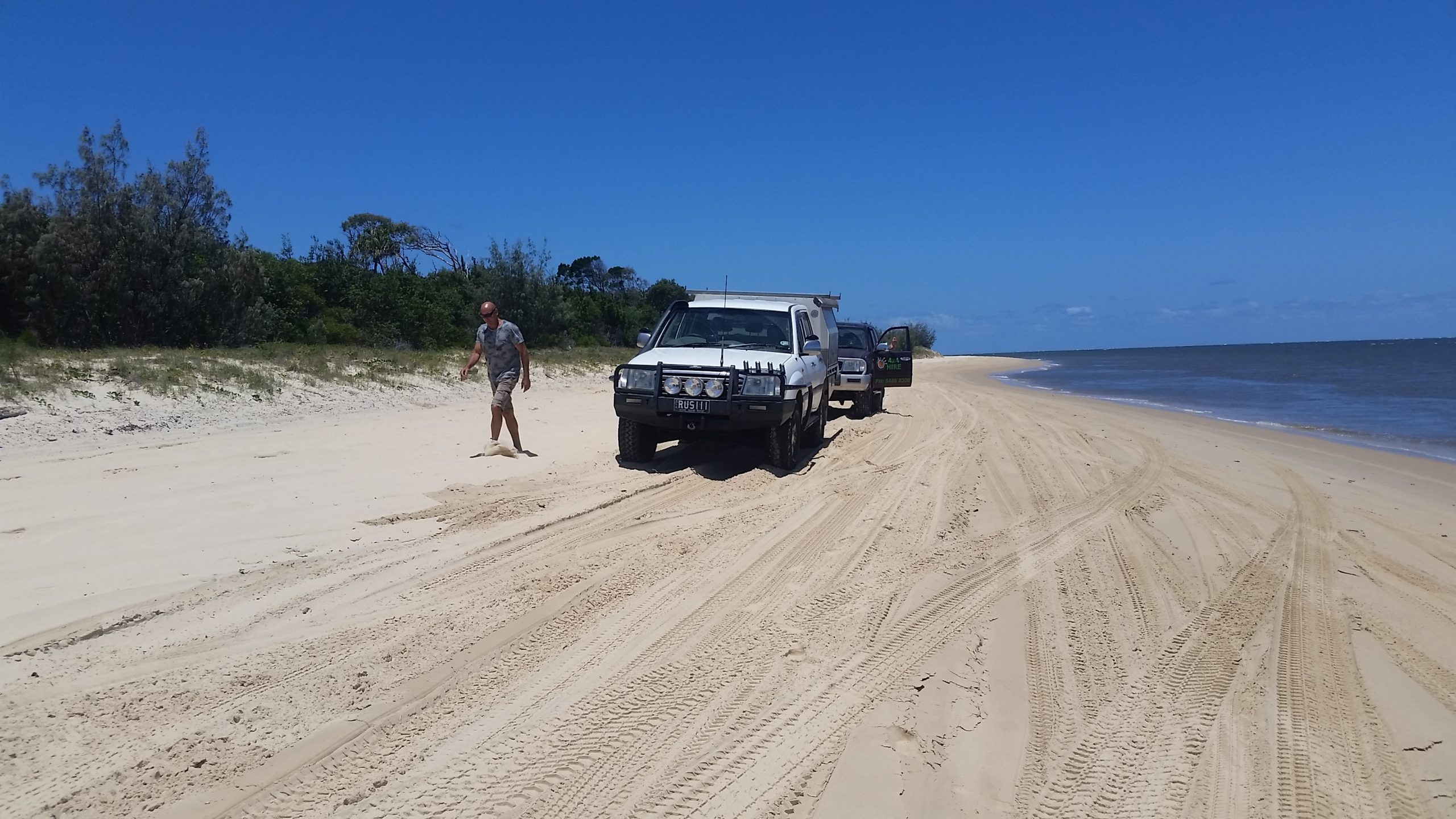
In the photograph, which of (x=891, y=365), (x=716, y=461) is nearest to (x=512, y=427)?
(x=716, y=461)

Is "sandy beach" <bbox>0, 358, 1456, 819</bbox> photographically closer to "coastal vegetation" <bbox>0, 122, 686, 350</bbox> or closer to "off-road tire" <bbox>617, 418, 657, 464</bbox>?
"off-road tire" <bbox>617, 418, 657, 464</bbox>

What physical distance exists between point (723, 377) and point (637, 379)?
0.95m

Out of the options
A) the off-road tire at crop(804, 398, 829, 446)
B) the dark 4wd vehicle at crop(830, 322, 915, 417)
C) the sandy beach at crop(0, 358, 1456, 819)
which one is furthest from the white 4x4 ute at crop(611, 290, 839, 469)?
the dark 4wd vehicle at crop(830, 322, 915, 417)

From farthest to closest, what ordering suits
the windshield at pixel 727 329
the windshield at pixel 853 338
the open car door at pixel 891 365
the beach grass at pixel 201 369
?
1. the open car door at pixel 891 365
2. the windshield at pixel 853 338
3. the beach grass at pixel 201 369
4. the windshield at pixel 727 329

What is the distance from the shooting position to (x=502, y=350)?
10133 mm

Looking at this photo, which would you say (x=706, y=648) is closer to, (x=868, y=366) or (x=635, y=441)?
(x=635, y=441)

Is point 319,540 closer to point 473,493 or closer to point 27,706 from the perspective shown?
point 473,493

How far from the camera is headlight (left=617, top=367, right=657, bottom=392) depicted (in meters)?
9.01

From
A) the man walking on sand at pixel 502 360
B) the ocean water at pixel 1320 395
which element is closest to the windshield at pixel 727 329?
the man walking on sand at pixel 502 360

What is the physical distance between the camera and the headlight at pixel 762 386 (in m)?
8.87

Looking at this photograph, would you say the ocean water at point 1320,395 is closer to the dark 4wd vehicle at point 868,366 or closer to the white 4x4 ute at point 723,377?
the dark 4wd vehicle at point 868,366

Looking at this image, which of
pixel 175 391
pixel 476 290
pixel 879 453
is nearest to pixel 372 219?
pixel 476 290

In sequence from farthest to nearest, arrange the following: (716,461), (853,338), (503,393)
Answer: (853,338)
(716,461)
(503,393)

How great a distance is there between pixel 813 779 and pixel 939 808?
444 mm
